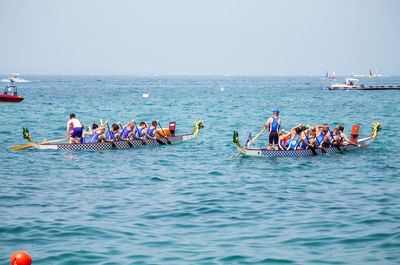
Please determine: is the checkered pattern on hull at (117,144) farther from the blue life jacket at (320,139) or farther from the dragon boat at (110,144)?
the blue life jacket at (320,139)

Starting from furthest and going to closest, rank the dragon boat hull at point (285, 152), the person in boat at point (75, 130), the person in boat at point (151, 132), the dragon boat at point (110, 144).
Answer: the person in boat at point (151, 132) → the dragon boat at point (110, 144) → the person in boat at point (75, 130) → the dragon boat hull at point (285, 152)

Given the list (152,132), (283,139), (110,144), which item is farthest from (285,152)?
(110,144)

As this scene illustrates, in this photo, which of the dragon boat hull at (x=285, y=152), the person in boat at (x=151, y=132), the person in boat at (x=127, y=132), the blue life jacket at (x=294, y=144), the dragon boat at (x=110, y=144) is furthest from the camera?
the person in boat at (x=151, y=132)

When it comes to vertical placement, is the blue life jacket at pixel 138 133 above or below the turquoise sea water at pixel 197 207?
above

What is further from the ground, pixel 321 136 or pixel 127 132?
pixel 321 136

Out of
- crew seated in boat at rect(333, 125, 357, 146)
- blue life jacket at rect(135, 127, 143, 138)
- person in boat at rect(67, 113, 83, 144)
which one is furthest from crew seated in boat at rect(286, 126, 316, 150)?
person in boat at rect(67, 113, 83, 144)

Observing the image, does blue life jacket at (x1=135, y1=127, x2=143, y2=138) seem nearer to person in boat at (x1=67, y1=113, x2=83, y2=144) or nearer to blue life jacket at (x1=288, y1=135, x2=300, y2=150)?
person in boat at (x1=67, y1=113, x2=83, y2=144)

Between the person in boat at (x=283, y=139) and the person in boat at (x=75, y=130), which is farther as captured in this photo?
the person in boat at (x=75, y=130)

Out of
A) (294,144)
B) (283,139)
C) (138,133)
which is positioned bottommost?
(138,133)

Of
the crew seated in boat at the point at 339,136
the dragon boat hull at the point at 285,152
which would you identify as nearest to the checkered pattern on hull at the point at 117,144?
the dragon boat hull at the point at 285,152

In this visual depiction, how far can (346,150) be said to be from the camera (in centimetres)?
2631

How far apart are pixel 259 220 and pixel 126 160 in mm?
11838

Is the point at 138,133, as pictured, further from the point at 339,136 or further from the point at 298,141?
the point at 339,136

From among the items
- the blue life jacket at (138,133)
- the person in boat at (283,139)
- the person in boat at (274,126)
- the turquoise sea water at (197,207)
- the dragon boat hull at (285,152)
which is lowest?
the turquoise sea water at (197,207)
